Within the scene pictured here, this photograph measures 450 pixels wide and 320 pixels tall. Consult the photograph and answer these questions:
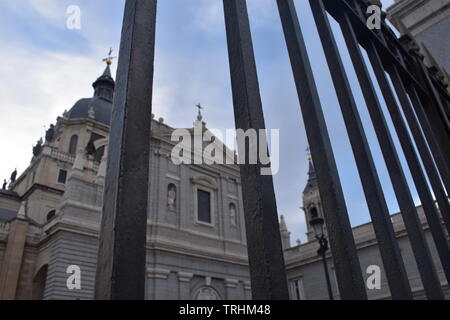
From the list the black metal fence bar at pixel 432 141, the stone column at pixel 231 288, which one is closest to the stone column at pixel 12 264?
the stone column at pixel 231 288

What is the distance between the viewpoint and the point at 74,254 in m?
12.2

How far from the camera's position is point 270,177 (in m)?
0.85

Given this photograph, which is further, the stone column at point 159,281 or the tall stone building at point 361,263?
the tall stone building at point 361,263

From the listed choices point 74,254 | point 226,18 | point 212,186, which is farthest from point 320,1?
point 212,186

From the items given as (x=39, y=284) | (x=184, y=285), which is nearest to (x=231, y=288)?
(x=184, y=285)

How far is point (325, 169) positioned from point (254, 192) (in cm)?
30

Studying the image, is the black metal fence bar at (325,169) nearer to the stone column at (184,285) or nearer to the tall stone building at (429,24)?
the tall stone building at (429,24)

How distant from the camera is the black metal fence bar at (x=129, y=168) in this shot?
633 mm

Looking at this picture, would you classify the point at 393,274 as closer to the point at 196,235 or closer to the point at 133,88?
the point at 133,88

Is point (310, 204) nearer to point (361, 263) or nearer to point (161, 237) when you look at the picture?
point (361, 263)

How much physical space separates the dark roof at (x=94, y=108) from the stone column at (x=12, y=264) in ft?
53.0

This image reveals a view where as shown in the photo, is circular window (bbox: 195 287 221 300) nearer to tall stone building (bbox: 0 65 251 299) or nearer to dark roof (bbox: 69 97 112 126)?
tall stone building (bbox: 0 65 251 299)

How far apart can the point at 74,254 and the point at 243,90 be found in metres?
13.0
